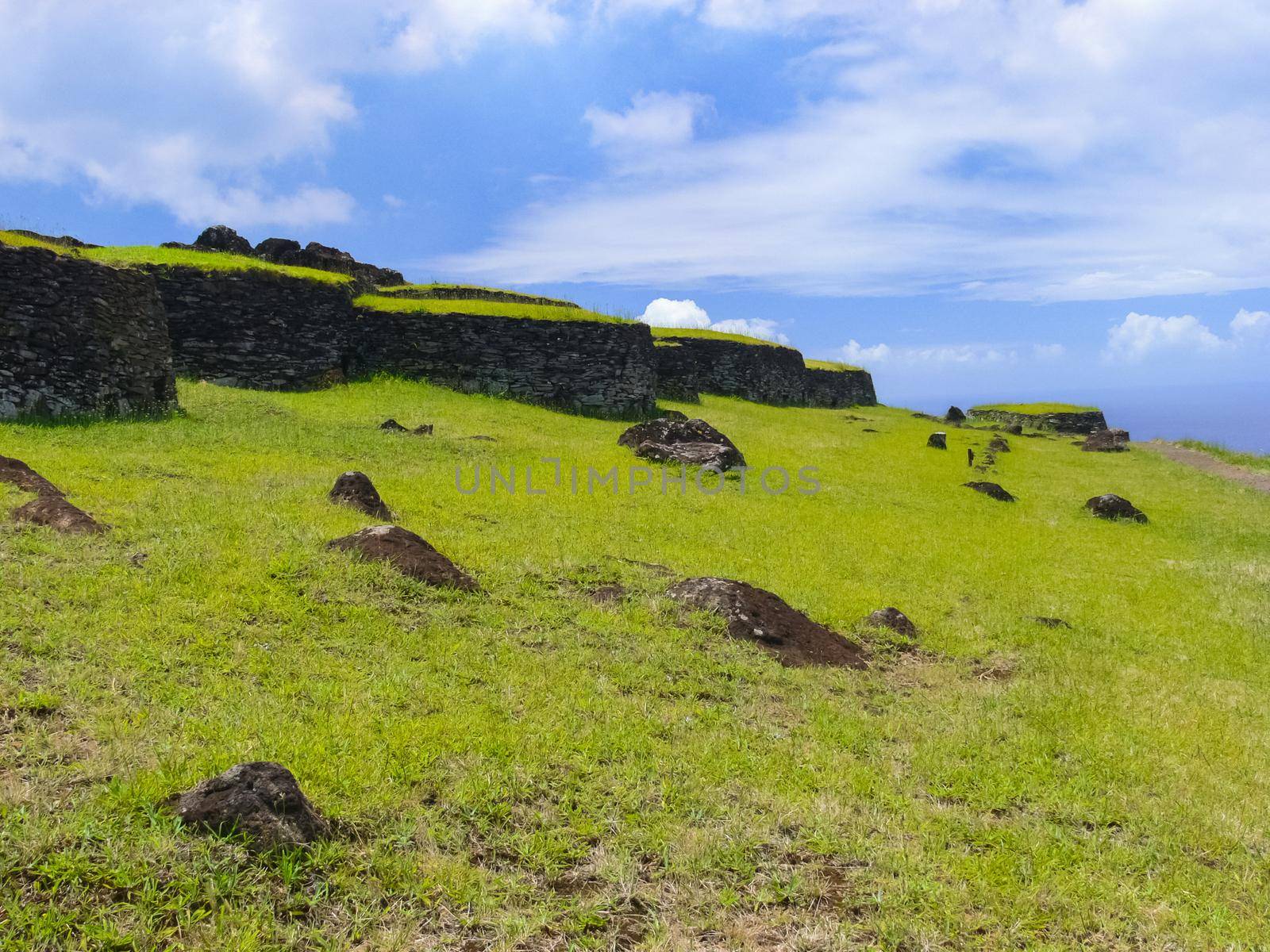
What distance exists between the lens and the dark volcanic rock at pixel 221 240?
32594 mm

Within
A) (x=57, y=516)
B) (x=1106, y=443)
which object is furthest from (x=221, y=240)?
(x=1106, y=443)

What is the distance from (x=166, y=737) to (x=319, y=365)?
25006 millimetres

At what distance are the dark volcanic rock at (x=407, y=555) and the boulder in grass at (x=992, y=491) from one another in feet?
63.3

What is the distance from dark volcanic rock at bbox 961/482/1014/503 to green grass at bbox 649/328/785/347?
25405 mm

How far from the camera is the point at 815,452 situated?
28234 millimetres

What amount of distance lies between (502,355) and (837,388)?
1437 inches

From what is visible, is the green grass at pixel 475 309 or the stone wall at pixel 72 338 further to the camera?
the green grass at pixel 475 309

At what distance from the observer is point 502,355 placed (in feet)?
101

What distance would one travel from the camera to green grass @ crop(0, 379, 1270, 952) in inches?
160

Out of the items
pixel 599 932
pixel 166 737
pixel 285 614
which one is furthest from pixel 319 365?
pixel 599 932

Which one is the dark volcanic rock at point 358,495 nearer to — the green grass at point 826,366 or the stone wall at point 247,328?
the stone wall at point 247,328

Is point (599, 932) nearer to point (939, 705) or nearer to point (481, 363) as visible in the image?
point (939, 705)

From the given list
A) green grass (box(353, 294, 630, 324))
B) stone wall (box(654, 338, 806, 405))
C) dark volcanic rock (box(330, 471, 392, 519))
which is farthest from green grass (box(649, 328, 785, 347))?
dark volcanic rock (box(330, 471, 392, 519))

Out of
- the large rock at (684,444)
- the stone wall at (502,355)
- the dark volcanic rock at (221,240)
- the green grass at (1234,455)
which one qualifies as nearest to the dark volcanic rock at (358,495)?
the large rock at (684,444)
